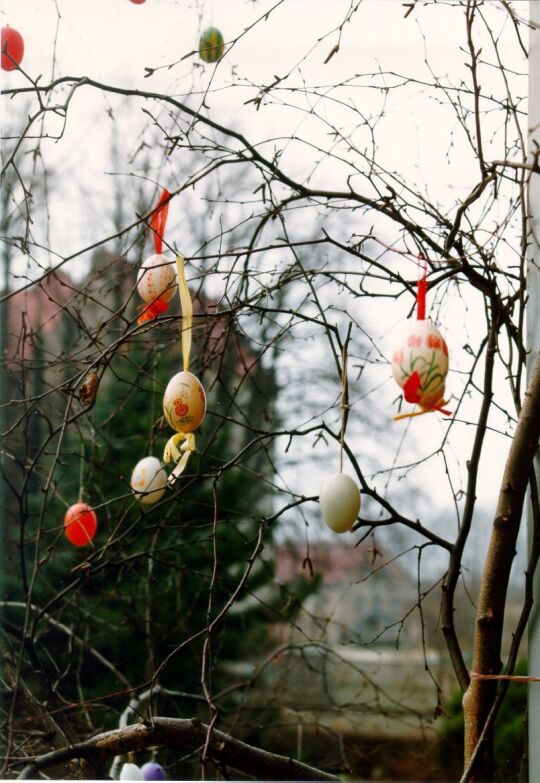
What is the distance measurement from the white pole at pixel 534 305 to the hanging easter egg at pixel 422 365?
0.15m

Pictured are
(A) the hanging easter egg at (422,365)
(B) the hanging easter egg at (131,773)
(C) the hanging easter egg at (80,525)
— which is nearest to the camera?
(A) the hanging easter egg at (422,365)

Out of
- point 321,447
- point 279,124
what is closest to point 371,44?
point 279,124

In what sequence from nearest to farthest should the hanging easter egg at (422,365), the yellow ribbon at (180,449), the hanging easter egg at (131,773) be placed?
the hanging easter egg at (422,365), the yellow ribbon at (180,449), the hanging easter egg at (131,773)

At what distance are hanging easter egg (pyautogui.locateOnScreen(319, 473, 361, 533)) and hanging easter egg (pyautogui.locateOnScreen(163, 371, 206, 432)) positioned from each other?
141 mm

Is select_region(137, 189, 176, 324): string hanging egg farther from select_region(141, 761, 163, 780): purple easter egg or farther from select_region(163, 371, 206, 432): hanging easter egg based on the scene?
select_region(141, 761, 163, 780): purple easter egg

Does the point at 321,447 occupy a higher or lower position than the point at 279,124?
lower

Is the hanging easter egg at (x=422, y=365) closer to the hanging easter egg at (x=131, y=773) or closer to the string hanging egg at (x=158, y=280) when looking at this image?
the string hanging egg at (x=158, y=280)

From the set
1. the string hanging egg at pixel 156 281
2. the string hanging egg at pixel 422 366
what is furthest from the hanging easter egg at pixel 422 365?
the string hanging egg at pixel 156 281

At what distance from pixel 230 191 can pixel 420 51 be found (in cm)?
169

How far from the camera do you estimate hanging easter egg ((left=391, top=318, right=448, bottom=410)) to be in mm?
625

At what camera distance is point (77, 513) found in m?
0.99

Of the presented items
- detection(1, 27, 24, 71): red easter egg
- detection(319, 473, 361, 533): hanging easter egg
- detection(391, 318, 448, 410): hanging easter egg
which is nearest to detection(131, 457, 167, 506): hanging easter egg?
detection(319, 473, 361, 533): hanging easter egg

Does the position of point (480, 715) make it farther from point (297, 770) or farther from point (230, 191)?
point (230, 191)

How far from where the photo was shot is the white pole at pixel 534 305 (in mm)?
721
